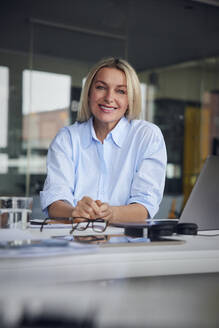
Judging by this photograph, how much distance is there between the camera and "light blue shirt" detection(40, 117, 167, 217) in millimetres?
2229

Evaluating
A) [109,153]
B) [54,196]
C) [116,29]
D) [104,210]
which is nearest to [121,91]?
[109,153]

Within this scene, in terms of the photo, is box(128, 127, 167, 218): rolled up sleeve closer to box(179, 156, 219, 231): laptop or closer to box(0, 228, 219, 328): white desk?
box(179, 156, 219, 231): laptop

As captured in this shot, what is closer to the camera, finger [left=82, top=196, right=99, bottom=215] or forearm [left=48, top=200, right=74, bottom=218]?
finger [left=82, top=196, right=99, bottom=215]

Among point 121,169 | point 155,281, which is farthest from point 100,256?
point 121,169

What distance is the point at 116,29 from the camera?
5781mm

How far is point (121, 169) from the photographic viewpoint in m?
2.29

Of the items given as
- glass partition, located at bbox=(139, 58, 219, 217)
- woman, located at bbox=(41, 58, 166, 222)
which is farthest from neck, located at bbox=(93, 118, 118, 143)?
glass partition, located at bbox=(139, 58, 219, 217)

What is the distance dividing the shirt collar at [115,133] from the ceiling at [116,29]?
10.2 ft

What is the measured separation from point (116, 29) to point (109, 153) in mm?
3745

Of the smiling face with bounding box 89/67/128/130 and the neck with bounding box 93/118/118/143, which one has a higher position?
the smiling face with bounding box 89/67/128/130

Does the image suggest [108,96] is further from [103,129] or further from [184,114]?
[184,114]

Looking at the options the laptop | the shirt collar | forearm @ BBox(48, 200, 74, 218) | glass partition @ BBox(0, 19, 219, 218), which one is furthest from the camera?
glass partition @ BBox(0, 19, 219, 218)

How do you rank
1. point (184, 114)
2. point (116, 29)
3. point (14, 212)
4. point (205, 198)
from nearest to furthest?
1. point (14, 212)
2. point (205, 198)
3. point (116, 29)
4. point (184, 114)

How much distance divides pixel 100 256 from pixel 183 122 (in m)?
5.35
